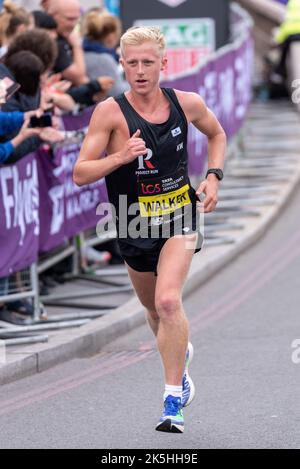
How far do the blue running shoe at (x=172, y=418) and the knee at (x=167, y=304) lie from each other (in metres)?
0.42

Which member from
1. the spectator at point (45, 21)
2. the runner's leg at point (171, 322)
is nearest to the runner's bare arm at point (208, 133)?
the runner's leg at point (171, 322)

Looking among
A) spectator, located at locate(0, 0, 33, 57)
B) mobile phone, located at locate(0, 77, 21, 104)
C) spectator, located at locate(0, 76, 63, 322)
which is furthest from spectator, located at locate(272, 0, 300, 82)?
mobile phone, located at locate(0, 77, 21, 104)

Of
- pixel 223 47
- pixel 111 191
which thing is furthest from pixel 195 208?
pixel 223 47

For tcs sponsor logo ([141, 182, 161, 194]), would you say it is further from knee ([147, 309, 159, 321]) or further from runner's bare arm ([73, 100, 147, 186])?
knee ([147, 309, 159, 321])

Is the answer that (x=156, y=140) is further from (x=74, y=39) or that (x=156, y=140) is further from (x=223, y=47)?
(x=223, y=47)

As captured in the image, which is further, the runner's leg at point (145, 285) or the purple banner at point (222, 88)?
the purple banner at point (222, 88)

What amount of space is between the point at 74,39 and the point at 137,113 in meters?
5.25

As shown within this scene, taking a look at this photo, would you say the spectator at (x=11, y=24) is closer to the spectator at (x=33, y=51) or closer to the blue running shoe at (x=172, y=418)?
the spectator at (x=33, y=51)

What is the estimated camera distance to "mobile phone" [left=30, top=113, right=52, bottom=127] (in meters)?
9.62

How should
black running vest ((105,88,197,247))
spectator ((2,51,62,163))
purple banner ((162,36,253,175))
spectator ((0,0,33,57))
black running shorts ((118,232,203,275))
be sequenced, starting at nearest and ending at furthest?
black running vest ((105,88,197,247)), black running shorts ((118,232,203,275)), spectator ((2,51,62,163)), spectator ((0,0,33,57)), purple banner ((162,36,253,175))

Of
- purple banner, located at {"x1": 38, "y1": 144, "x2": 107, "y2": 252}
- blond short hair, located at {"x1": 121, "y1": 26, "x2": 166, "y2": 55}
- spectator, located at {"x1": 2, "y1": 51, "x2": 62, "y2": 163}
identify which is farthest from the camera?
purple banner, located at {"x1": 38, "y1": 144, "x2": 107, "y2": 252}

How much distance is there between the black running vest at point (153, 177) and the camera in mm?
7012

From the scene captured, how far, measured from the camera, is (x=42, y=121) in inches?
381

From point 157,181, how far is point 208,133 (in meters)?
0.57
